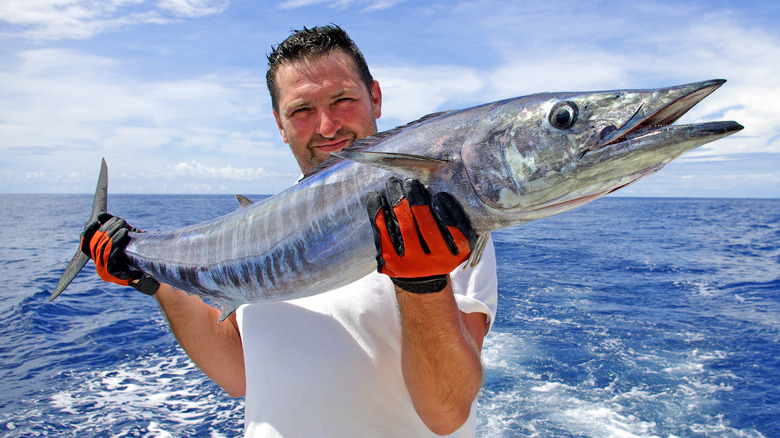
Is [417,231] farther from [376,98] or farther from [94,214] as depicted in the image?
[94,214]

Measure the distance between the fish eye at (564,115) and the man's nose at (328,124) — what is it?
1.44 metres

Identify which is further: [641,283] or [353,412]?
[641,283]

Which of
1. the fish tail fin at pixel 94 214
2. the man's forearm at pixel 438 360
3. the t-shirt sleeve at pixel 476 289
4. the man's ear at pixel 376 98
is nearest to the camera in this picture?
the man's forearm at pixel 438 360

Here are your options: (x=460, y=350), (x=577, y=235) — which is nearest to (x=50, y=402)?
(x=460, y=350)

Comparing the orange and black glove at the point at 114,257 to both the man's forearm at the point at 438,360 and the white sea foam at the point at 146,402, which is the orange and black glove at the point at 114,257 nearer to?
the man's forearm at the point at 438,360

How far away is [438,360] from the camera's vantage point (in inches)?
79.3

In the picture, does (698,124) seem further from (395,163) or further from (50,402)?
(50,402)

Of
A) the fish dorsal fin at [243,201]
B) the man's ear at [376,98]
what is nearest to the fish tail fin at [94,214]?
the fish dorsal fin at [243,201]

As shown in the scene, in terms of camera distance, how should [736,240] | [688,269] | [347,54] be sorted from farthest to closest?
[736,240] → [688,269] → [347,54]

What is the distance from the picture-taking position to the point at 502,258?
15.4m

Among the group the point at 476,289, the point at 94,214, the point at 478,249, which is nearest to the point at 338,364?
the point at 476,289

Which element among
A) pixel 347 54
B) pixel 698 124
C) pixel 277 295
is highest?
pixel 347 54

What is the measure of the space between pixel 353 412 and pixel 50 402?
580 centimetres

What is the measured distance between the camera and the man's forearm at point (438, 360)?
1.96 meters
